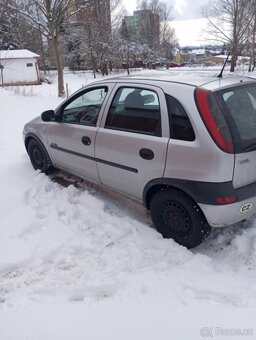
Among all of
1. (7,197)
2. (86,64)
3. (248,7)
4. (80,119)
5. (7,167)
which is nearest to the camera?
(80,119)

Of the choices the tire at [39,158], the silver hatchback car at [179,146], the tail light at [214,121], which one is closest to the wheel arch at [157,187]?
the silver hatchback car at [179,146]

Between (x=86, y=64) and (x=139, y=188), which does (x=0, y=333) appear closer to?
(x=139, y=188)

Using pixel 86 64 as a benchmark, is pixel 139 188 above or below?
below

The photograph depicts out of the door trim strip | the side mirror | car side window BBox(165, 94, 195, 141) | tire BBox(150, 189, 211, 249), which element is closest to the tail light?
car side window BBox(165, 94, 195, 141)

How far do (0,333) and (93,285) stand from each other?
796mm

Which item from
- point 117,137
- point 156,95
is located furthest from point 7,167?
point 156,95

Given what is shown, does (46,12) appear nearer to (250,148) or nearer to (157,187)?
(157,187)

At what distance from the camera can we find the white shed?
106 feet

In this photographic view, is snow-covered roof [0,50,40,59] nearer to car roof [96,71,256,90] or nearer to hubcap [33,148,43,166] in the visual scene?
hubcap [33,148,43,166]

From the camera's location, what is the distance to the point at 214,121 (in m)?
2.87

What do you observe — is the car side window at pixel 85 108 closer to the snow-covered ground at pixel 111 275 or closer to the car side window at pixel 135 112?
the car side window at pixel 135 112

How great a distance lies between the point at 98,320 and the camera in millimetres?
2514

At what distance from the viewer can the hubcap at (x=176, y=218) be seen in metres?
3.26

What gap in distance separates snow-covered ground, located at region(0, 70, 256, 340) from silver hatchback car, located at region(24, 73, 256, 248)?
33 cm
